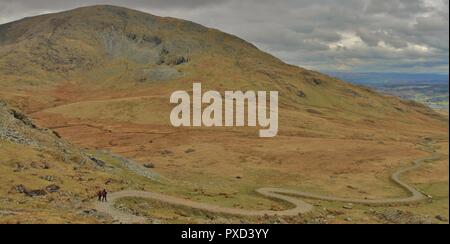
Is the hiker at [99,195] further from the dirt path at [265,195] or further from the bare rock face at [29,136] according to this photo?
the bare rock face at [29,136]

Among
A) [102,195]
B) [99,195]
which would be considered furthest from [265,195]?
[99,195]

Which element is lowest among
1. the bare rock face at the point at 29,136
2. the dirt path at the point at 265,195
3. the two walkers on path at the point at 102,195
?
the dirt path at the point at 265,195

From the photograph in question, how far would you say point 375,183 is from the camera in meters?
107

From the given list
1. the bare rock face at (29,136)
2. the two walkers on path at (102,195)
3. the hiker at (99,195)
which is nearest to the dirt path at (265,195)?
the two walkers on path at (102,195)

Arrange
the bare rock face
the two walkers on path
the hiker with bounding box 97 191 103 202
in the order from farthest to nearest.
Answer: the bare rock face → the hiker with bounding box 97 191 103 202 → the two walkers on path

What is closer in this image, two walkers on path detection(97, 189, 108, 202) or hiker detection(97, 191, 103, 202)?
two walkers on path detection(97, 189, 108, 202)

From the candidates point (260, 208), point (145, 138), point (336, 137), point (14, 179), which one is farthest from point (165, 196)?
point (336, 137)

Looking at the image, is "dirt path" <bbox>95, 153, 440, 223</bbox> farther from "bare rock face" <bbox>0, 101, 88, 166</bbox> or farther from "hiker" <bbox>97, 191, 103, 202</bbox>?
"bare rock face" <bbox>0, 101, 88, 166</bbox>

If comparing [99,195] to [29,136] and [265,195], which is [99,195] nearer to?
[29,136]

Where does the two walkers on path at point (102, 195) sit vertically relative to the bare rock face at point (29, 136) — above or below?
below

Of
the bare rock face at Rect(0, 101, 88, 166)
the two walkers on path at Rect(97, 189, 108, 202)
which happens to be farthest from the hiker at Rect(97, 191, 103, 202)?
the bare rock face at Rect(0, 101, 88, 166)

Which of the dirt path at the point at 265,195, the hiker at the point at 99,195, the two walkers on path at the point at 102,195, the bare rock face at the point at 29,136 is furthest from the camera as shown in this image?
the bare rock face at the point at 29,136

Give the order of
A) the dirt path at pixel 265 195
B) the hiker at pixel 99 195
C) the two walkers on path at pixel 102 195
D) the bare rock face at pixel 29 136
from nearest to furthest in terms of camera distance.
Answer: the dirt path at pixel 265 195 → the two walkers on path at pixel 102 195 → the hiker at pixel 99 195 → the bare rock face at pixel 29 136
